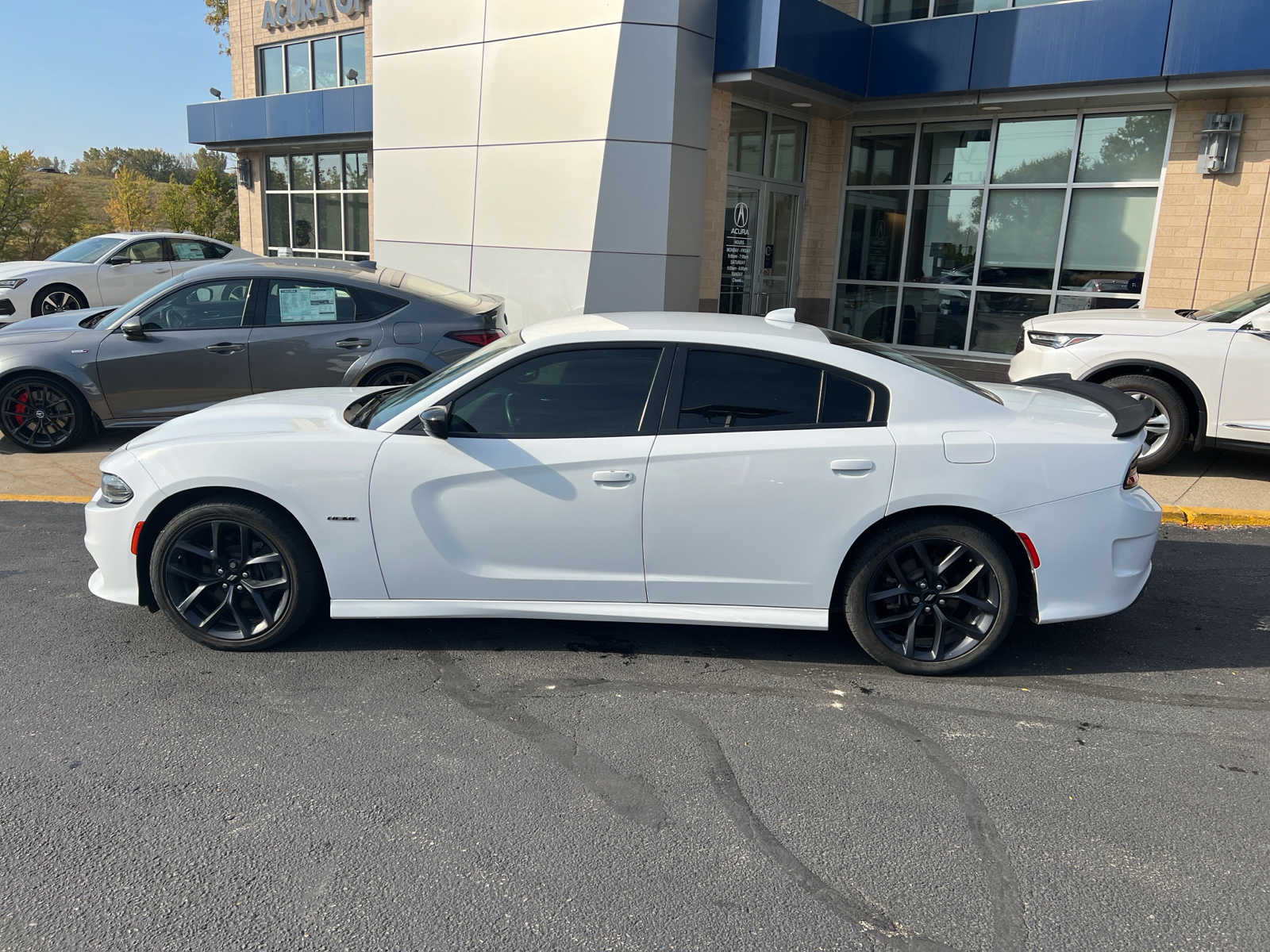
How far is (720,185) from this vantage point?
1255 centimetres

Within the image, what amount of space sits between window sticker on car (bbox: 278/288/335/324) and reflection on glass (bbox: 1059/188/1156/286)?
29.8ft

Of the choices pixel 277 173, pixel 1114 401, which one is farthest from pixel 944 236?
pixel 277 173

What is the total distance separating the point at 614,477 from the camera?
14.0ft

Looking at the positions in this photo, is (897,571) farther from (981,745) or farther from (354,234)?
(354,234)

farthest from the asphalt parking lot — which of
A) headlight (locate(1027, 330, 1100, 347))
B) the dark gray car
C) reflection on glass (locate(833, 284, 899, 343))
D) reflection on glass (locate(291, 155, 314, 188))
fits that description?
Answer: reflection on glass (locate(291, 155, 314, 188))

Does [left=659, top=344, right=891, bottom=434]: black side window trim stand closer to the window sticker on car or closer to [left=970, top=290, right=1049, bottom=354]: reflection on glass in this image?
the window sticker on car

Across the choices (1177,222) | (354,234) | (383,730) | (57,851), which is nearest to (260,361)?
(383,730)

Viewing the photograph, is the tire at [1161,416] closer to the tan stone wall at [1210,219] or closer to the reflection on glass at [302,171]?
the tan stone wall at [1210,219]

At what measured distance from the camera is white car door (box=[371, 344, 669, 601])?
14.1ft

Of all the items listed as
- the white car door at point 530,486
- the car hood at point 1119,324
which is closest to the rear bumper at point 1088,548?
the white car door at point 530,486

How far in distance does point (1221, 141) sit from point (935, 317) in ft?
13.0

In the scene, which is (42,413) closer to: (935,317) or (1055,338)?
(1055,338)

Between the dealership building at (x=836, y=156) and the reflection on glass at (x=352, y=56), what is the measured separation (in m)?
4.89

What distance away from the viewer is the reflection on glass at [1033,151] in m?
12.5
